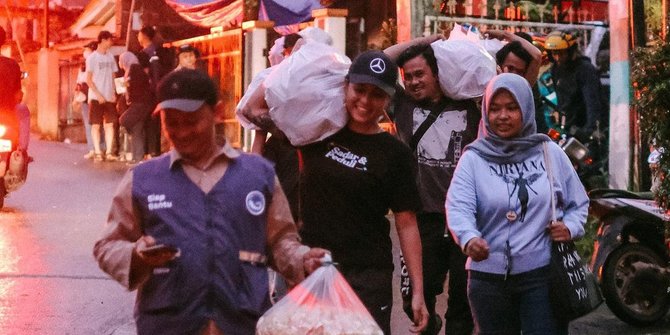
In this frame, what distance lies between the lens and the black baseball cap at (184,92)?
4.37 metres

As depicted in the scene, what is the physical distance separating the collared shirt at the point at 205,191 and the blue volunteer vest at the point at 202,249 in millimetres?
29

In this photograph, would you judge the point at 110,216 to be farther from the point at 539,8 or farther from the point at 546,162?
the point at 539,8

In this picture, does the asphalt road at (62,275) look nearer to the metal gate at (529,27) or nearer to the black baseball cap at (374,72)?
the metal gate at (529,27)

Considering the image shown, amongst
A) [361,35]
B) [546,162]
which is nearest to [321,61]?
[546,162]

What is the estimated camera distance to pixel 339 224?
571cm

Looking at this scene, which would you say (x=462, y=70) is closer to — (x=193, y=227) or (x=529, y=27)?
(x=193, y=227)

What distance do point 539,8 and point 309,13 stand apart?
5457mm

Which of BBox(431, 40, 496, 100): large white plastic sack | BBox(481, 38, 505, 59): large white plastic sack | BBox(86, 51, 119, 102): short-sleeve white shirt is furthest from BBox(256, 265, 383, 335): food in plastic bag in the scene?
BBox(86, 51, 119, 102): short-sleeve white shirt

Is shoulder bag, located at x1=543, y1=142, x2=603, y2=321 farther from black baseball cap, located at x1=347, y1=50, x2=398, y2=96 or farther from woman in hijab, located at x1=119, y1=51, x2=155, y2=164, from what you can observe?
woman in hijab, located at x1=119, y1=51, x2=155, y2=164

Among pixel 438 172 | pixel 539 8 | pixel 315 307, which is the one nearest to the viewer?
pixel 315 307

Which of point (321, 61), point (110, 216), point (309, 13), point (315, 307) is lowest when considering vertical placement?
point (315, 307)

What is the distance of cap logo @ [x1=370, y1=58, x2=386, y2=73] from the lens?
5.61 metres

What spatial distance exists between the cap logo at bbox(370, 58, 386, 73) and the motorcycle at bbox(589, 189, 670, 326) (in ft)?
12.9

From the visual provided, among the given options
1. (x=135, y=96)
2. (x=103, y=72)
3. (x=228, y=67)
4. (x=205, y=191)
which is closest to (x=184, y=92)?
(x=205, y=191)
